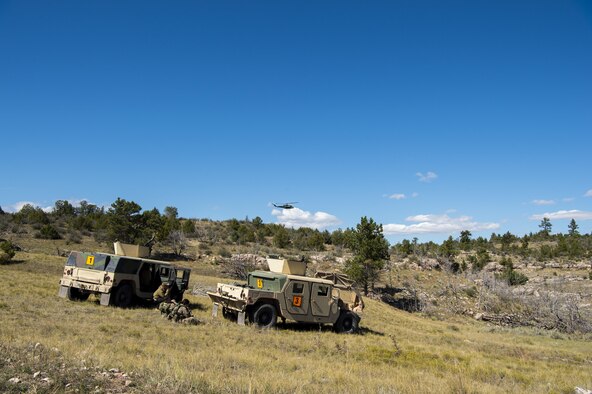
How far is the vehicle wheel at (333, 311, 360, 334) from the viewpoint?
15.8 meters

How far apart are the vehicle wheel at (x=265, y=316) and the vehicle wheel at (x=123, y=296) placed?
15.5ft

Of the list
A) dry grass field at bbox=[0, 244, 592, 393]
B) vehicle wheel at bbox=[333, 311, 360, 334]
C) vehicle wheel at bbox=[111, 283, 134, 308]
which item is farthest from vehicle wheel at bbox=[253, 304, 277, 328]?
vehicle wheel at bbox=[111, 283, 134, 308]

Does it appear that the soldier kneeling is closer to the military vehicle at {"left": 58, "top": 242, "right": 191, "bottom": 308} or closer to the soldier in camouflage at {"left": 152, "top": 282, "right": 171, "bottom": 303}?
the military vehicle at {"left": 58, "top": 242, "right": 191, "bottom": 308}

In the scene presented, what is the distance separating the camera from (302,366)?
906 centimetres

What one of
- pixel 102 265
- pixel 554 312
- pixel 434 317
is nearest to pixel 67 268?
Answer: pixel 102 265

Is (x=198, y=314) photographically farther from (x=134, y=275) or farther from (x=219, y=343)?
→ (x=219, y=343)

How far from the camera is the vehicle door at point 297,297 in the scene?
14.6 m

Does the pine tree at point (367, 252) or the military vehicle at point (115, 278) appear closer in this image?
the military vehicle at point (115, 278)

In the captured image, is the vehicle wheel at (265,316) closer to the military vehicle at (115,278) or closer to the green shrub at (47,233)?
the military vehicle at (115,278)

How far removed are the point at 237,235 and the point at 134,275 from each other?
37.7 meters

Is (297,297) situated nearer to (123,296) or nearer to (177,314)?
(177,314)

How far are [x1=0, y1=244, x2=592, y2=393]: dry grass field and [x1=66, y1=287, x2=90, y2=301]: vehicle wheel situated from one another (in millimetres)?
294

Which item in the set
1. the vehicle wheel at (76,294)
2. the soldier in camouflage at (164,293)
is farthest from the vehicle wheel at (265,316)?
the vehicle wheel at (76,294)

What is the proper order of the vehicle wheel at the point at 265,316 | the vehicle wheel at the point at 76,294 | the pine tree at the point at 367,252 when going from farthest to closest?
the pine tree at the point at 367,252 < the vehicle wheel at the point at 76,294 < the vehicle wheel at the point at 265,316
